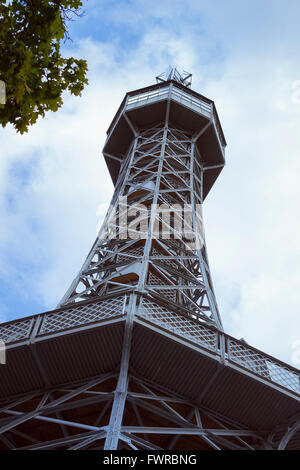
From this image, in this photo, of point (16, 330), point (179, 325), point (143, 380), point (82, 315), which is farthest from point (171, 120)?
point (143, 380)

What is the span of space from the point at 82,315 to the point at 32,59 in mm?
6690

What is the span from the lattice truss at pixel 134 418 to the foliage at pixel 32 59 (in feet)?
21.3

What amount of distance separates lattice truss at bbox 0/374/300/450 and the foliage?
21.3 ft

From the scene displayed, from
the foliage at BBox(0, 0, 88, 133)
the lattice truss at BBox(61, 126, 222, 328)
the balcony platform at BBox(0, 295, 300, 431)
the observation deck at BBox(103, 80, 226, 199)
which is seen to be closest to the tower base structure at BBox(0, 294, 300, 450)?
the balcony platform at BBox(0, 295, 300, 431)

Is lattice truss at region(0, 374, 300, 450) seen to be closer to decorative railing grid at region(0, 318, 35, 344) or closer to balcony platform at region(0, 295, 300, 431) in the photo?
balcony platform at region(0, 295, 300, 431)

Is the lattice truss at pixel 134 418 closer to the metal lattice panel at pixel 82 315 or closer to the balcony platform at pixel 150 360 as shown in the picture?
the balcony platform at pixel 150 360

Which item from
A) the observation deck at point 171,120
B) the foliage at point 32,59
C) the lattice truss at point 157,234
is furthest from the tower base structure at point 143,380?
the observation deck at point 171,120

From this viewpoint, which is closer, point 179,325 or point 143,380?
point 143,380

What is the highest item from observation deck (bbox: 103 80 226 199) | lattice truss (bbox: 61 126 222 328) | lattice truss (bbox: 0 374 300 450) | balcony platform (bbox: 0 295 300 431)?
observation deck (bbox: 103 80 226 199)

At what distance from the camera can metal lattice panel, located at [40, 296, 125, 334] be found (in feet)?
39.3

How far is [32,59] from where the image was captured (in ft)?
23.9

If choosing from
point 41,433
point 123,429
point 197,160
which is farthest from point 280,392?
point 197,160

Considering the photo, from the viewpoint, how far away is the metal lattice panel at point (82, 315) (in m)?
12.0

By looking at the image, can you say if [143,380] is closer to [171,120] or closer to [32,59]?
[32,59]
